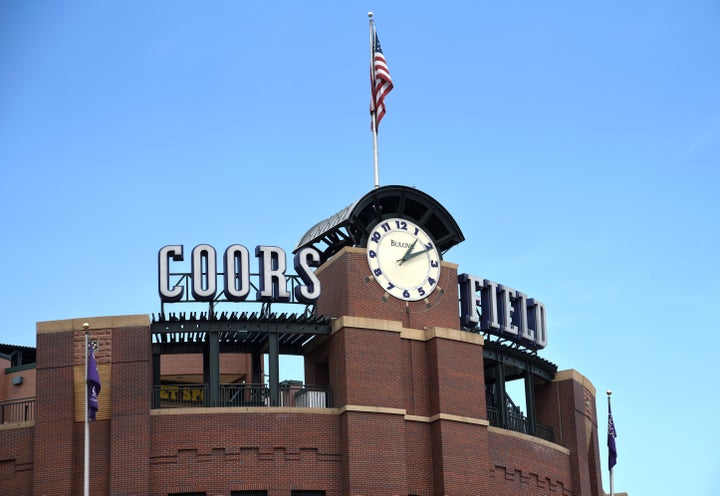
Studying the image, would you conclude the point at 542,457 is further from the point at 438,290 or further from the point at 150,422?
the point at 150,422

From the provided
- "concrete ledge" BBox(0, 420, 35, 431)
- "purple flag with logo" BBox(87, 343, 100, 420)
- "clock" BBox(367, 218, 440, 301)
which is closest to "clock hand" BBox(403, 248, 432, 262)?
"clock" BBox(367, 218, 440, 301)

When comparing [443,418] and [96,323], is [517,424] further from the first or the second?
[96,323]

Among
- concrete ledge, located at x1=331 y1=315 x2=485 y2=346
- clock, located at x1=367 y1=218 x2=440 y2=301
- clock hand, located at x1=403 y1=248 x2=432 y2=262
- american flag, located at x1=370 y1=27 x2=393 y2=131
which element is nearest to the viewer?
concrete ledge, located at x1=331 y1=315 x2=485 y2=346

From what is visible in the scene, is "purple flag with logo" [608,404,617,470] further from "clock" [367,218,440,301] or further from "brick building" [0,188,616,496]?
"clock" [367,218,440,301]

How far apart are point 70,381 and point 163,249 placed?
279 inches

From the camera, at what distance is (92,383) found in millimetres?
58812

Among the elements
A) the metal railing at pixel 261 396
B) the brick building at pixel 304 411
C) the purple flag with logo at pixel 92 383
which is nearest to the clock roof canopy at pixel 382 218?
the brick building at pixel 304 411

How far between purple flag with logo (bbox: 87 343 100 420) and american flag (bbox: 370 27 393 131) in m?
21.9

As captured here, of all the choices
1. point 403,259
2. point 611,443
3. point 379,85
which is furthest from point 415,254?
point 611,443

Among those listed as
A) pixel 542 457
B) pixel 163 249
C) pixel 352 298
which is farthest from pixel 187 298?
pixel 542 457

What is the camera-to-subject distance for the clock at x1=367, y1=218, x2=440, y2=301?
6881cm

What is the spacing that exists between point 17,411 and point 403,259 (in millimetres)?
22154

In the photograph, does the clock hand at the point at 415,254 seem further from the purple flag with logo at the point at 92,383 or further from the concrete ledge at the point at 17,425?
the concrete ledge at the point at 17,425

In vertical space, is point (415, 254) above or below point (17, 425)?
above
